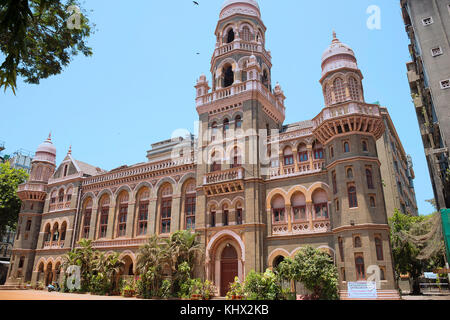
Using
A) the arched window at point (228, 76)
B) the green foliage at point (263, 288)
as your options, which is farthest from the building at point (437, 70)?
the arched window at point (228, 76)

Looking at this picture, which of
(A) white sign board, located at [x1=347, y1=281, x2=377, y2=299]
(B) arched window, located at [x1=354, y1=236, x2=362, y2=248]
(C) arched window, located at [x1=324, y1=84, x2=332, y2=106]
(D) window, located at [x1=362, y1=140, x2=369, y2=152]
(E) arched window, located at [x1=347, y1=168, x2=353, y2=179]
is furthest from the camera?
(C) arched window, located at [x1=324, y1=84, x2=332, y2=106]

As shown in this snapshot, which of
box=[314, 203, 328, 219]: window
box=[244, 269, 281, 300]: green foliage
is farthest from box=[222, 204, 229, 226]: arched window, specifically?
box=[314, 203, 328, 219]: window

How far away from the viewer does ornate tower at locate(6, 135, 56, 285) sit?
134 ft

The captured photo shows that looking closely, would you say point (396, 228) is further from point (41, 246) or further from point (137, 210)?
point (41, 246)

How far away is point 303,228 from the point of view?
25.7m

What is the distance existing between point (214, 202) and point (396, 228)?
56.7 feet


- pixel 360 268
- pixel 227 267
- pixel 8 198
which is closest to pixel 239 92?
pixel 227 267

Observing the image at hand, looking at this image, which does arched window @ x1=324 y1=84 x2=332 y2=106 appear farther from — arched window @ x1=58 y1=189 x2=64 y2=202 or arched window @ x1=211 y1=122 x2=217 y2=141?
arched window @ x1=58 y1=189 x2=64 y2=202

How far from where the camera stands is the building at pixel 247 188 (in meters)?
23.6

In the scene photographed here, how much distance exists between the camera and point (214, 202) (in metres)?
29.4

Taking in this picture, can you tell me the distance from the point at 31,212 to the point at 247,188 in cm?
3058

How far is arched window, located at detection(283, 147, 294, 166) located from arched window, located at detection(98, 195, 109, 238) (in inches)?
836

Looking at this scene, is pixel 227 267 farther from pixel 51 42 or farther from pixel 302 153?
pixel 51 42
